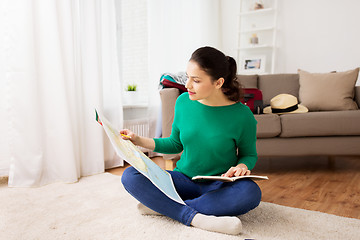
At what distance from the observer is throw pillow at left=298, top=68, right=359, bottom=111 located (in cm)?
264

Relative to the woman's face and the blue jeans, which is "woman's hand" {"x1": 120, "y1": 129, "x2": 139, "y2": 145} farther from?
the woman's face

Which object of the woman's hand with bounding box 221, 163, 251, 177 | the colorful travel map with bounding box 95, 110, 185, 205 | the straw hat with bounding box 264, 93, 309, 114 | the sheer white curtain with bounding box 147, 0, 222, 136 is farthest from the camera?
the sheer white curtain with bounding box 147, 0, 222, 136

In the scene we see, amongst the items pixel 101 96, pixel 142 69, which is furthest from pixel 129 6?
pixel 101 96

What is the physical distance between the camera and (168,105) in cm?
235

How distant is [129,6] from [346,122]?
2054mm

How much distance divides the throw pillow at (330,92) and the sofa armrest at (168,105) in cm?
113

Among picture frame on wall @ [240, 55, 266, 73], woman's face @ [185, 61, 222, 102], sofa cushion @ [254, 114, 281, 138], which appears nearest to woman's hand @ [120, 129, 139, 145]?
woman's face @ [185, 61, 222, 102]

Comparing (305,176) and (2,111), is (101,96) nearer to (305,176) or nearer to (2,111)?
(2,111)

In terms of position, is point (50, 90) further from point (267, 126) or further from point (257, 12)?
point (257, 12)

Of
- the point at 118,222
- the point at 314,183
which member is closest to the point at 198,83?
the point at 118,222

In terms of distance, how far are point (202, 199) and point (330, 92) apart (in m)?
1.84

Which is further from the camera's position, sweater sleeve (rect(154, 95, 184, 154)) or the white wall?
the white wall

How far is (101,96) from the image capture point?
94.0 inches

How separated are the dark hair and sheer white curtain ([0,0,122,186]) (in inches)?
45.0
